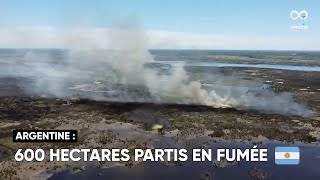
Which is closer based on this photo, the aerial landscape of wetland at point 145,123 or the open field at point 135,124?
the aerial landscape of wetland at point 145,123

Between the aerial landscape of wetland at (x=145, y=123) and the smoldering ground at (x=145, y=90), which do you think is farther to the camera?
the smoldering ground at (x=145, y=90)

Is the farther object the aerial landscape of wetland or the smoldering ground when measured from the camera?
the smoldering ground

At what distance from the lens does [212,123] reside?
226 feet

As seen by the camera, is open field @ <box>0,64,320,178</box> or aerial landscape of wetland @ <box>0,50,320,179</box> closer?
aerial landscape of wetland @ <box>0,50,320,179</box>

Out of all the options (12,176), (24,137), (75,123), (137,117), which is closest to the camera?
(12,176)

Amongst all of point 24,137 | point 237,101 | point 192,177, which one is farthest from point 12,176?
point 237,101

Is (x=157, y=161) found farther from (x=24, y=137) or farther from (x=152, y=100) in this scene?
(x=152, y=100)

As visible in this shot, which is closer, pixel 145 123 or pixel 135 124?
pixel 135 124

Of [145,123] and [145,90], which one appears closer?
[145,123]

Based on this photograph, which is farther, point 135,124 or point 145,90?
point 145,90

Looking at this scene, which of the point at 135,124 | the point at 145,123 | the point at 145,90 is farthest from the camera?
the point at 145,90

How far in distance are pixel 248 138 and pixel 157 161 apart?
717 inches

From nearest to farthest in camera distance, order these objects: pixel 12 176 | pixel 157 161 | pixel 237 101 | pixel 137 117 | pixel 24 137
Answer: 1. pixel 12 176
2. pixel 157 161
3. pixel 24 137
4. pixel 137 117
5. pixel 237 101

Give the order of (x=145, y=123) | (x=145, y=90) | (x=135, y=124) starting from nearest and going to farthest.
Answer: (x=135, y=124) < (x=145, y=123) < (x=145, y=90)
